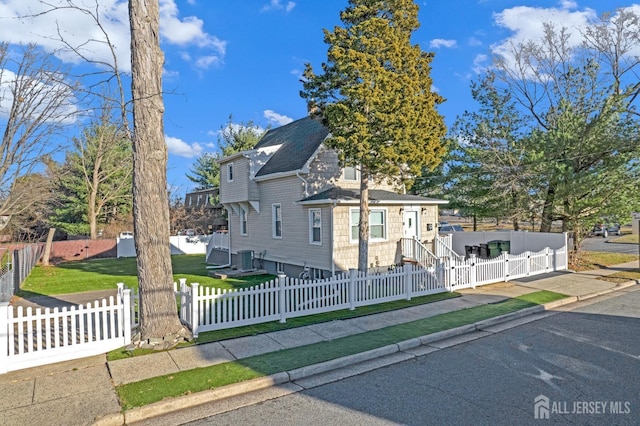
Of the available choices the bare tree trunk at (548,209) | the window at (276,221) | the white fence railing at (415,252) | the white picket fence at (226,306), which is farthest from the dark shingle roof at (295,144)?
the bare tree trunk at (548,209)

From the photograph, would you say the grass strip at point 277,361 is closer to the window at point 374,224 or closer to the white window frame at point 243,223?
the window at point 374,224

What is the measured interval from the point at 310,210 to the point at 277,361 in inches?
364

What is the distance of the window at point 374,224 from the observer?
49.4 feet

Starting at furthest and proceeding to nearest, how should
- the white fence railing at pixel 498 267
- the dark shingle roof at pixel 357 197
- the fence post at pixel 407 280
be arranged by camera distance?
the dark shingle roof at pixel 357 197 < the white fence railing at pixel 498 267 < the fence post at pixel 407 280

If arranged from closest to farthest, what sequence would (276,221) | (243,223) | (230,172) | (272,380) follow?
(272,380) → (276,221) → (230,172) → (243,223)

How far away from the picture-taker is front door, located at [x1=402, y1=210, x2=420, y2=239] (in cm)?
1669

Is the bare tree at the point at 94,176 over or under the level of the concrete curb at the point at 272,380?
over

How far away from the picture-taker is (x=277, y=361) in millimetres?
6434

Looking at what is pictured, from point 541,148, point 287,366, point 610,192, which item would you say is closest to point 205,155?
point 541,148

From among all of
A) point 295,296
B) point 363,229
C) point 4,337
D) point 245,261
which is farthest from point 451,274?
point 4,337

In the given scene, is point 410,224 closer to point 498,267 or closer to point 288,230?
point 498,267

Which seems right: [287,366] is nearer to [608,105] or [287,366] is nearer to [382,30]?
[382,30]

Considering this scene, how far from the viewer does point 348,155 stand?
39.8 feet

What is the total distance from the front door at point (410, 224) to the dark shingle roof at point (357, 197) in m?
0.68
